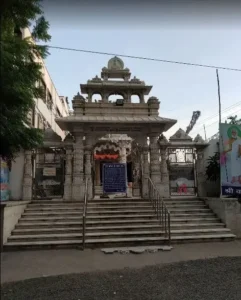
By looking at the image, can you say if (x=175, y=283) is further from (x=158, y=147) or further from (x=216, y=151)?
(x=216, y=151)

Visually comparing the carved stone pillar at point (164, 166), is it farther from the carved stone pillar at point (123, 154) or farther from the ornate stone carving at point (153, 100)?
the carved stone pillar at point (123, 154)

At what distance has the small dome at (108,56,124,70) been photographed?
16422 millimetres

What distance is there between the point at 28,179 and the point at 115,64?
9.19m

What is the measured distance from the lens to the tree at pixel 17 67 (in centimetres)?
378

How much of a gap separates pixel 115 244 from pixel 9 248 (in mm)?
2870

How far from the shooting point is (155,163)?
12.1 meters

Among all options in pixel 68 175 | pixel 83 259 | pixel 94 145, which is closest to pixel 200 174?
pixel 94 145

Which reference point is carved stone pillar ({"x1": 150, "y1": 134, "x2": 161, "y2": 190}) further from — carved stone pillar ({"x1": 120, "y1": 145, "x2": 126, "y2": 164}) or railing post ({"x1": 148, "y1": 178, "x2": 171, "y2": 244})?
carved stone pillar ({"x1": 120, "y1": 145, "x2": 126, "y2": 164})

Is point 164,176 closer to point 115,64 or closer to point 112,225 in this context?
point 112,225

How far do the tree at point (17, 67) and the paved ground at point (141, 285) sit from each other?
7.70 feet

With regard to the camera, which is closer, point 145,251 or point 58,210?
point 145,251

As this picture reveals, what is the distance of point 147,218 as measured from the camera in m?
9.46

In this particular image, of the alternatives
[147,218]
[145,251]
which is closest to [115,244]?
[145,251]

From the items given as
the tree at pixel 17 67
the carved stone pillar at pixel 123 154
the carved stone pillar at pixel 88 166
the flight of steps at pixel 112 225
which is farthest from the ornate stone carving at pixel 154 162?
the carved stone pillar at pixel 123 154
